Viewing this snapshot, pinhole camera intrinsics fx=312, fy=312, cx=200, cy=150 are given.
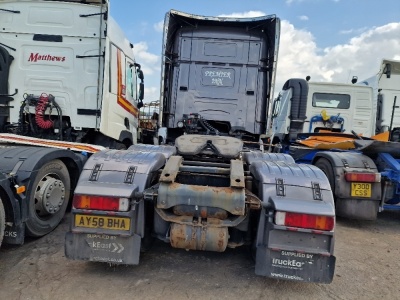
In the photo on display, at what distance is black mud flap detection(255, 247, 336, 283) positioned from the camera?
2443mm

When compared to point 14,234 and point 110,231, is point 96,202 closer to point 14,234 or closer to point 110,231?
point 110,231

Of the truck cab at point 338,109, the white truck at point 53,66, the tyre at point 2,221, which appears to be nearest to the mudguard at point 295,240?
the tyre at point 2,221

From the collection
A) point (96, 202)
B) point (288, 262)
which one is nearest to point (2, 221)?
point (96, 202)

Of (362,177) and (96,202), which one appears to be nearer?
(96,202)

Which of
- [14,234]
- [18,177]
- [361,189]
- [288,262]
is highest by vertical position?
[18,177]

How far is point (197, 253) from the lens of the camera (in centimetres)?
329

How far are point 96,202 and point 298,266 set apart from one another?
1.70 meters

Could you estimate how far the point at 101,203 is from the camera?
254 cm

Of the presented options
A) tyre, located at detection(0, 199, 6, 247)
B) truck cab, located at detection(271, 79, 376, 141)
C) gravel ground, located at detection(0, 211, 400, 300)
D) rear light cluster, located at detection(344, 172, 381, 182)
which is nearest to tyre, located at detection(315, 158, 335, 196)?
rear light cluster, located at detection(344, 172, 381, 182)

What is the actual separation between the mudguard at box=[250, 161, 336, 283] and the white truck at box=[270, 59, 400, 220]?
2.32 m

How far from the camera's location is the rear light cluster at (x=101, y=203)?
8.33ft

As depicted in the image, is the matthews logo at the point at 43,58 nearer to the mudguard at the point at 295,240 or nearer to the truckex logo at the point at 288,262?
the mudguard at the point at 295,240

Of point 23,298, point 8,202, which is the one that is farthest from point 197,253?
point 8,202

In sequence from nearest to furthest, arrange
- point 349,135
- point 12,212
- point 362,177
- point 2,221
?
point 2,221 → point 12,212 → point 362,177 → point 349,135
